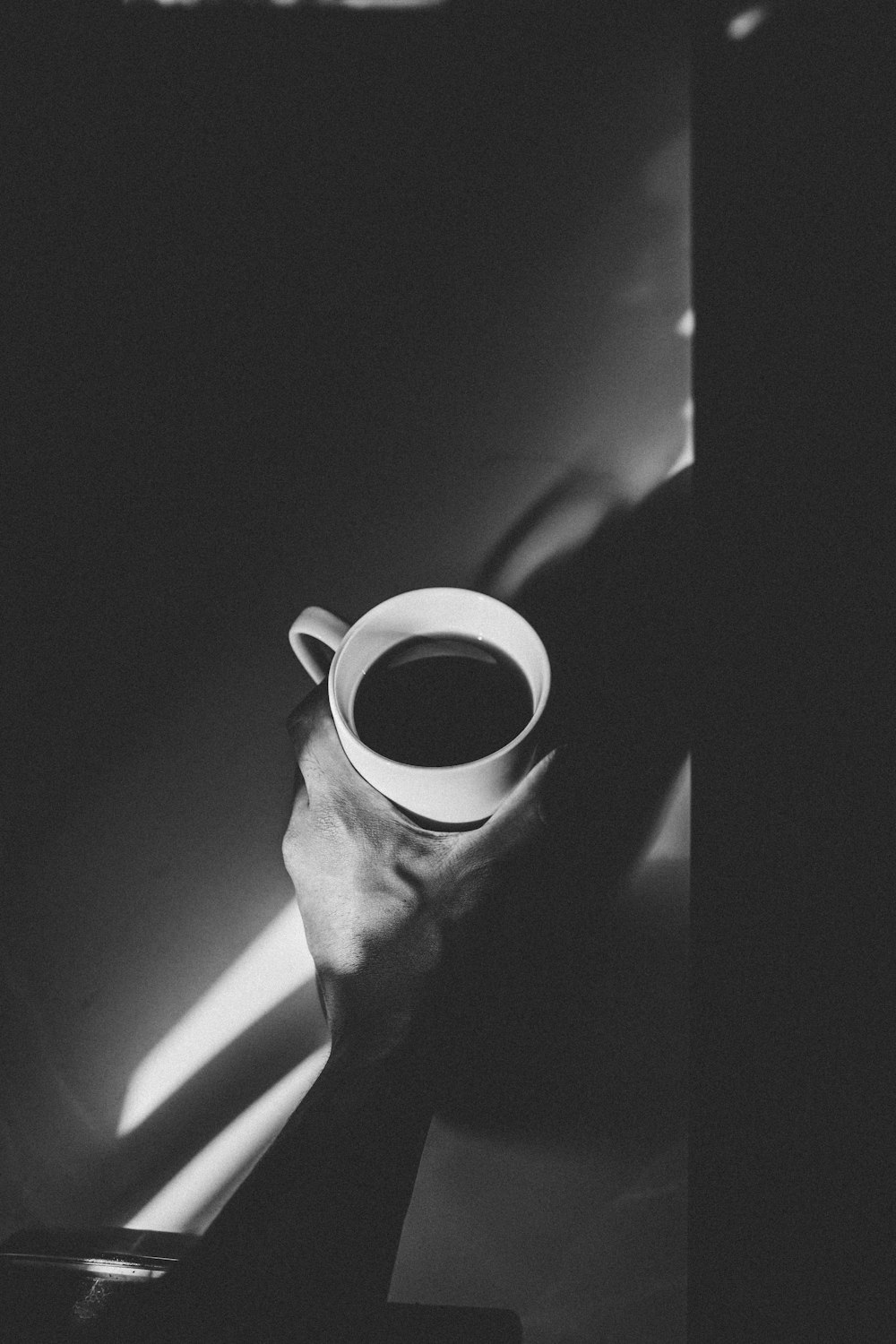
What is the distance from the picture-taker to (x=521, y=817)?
0.44 m

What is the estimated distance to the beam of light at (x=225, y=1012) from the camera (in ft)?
1.72

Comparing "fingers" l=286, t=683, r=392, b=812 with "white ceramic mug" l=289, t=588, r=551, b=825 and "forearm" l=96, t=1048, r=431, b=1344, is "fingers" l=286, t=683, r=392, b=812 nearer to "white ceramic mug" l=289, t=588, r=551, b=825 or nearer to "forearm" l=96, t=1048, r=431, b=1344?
"white ceramic mug" l=289, t=588, r=551, b=825

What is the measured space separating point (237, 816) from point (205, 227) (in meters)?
0.58

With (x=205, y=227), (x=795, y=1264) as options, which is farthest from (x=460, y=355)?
(x=795, y=1264)

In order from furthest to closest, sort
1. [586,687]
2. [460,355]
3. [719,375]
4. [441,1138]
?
[719,375] → [460,355] → [586,687] → [441,1138]

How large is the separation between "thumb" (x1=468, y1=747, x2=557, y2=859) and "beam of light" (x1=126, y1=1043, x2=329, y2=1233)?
0.59ft

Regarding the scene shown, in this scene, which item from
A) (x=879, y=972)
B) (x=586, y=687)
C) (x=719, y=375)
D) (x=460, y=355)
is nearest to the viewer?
(x=586, y=687)

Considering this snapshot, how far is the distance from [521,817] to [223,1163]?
29 cm

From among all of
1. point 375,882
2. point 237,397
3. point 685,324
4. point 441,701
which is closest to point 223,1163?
point 375,882

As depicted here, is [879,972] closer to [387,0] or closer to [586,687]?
[586,687]

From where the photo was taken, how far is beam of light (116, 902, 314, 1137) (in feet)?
1.72

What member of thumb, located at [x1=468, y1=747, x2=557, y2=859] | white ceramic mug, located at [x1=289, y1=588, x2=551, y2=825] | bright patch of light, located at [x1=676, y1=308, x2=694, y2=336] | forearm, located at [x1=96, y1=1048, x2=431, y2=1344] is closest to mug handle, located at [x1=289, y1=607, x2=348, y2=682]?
white ceramic mug, located at [x1=289, y1=588, x2=551, y2=825]

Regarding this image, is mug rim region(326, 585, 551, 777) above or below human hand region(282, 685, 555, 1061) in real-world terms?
above

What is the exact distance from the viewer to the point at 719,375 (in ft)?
3.23
